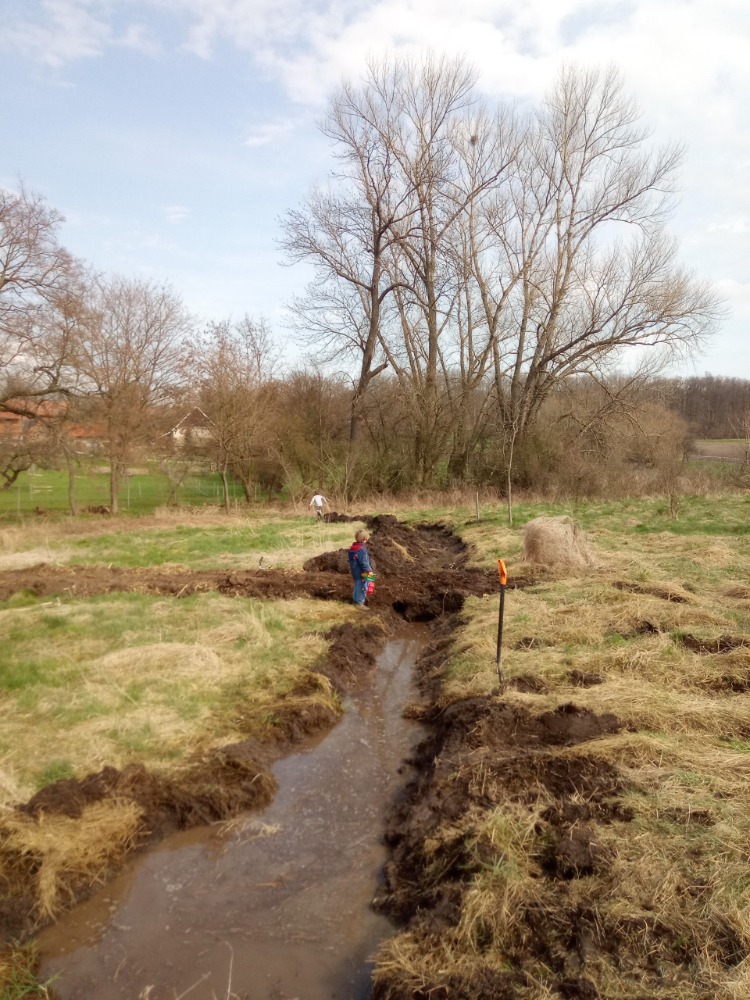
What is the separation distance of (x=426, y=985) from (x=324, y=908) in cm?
126

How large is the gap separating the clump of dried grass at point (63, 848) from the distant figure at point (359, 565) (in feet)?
20.7

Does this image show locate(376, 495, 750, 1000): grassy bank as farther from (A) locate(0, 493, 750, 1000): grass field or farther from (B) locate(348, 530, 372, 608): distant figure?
(B) locate(348, 530, 372, 608): distant figure

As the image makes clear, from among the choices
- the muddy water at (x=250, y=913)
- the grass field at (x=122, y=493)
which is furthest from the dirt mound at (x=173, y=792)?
the grass field at (x=122, y=493)

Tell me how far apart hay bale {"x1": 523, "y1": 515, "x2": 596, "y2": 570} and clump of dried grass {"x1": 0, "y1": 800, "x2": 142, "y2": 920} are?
9.18 metres

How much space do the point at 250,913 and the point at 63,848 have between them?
1.49m

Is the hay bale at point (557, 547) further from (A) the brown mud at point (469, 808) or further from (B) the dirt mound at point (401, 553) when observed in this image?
(A) the brown mud at point (469, 808)

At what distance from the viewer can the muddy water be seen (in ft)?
12.4

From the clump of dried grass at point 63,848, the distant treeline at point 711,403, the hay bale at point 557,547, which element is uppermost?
the distant treeline at point 711,403

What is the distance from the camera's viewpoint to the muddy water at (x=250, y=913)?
3787mm

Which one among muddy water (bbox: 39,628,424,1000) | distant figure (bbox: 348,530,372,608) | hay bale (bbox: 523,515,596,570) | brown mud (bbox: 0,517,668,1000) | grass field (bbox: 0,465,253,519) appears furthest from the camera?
grass field (bbox: 0,465,253,519)

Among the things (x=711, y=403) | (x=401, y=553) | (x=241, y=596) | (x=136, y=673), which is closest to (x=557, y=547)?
(x=401, y=553)

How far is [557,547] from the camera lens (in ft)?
40.9

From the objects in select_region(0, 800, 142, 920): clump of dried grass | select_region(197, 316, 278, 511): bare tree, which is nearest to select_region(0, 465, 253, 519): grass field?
select_region(197, 316, 278, 511): bare tree

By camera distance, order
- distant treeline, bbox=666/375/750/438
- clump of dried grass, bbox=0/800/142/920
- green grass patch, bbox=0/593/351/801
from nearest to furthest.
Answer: clump of dried grass, bbox=0/800/142/920 < green grass patch, bbox=0/593/351/801 < distant treeline, bbox=666/375/750/438
